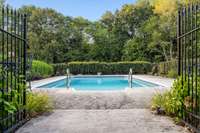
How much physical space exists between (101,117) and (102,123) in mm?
633

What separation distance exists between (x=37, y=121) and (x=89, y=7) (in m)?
27.4

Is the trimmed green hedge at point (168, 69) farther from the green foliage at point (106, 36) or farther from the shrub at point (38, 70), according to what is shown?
the shrub at point (38, 70)

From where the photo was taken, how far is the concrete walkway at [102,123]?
5605 mm

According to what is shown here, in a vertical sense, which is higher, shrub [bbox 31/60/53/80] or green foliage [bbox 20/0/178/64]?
green foliage [bbox 20/0/178/64]

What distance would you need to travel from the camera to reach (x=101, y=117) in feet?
22.4

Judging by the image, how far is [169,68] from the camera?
2064 centimetres

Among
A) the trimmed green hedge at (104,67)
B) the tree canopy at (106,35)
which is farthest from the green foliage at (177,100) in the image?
the tree canopy at (106,35)

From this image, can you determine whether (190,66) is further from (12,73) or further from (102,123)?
(12,73)

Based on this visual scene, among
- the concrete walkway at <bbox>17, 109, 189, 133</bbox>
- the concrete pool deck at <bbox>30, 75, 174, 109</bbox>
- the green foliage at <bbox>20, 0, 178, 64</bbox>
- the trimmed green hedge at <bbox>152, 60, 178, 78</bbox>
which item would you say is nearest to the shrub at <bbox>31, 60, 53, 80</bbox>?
the green foliage at <bbox>20, 0, 178, 64</bbox>

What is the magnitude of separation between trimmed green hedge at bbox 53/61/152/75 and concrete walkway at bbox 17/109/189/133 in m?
19.8

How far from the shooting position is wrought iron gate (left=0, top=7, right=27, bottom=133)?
16.4 ft

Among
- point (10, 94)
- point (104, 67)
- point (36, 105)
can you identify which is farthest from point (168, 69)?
point (10, 94)

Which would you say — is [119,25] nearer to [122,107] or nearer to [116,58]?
[116,58]

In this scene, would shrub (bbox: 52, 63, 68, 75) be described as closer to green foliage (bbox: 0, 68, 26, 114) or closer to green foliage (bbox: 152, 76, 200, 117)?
green foliage (bbox: 152, 76, 200, 117)
